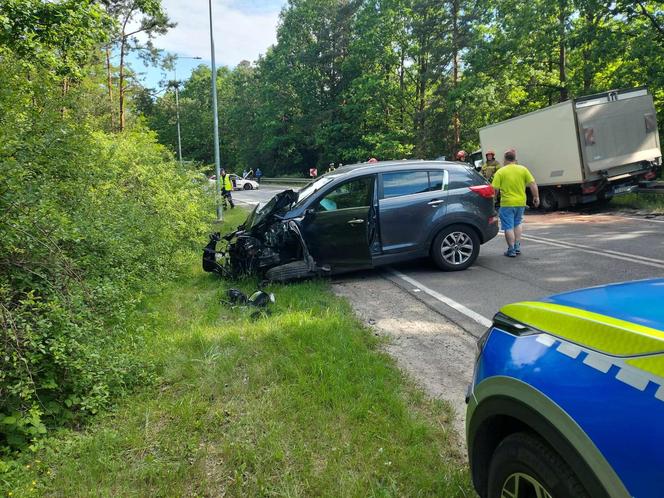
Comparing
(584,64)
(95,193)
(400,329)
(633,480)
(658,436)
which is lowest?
(400,329)

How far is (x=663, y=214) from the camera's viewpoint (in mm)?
12078

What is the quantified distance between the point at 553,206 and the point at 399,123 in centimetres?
2501

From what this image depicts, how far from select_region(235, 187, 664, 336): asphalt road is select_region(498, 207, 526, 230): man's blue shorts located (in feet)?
1.93

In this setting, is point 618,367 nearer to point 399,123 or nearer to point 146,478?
point 146,478

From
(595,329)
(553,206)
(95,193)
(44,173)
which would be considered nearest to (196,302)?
(95,193)

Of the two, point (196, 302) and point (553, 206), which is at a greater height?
point (553, 206)

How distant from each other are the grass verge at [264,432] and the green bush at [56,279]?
26cm

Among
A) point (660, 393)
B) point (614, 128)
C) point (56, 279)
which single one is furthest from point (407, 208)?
point (614, 128)

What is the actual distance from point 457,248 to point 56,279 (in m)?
5.59

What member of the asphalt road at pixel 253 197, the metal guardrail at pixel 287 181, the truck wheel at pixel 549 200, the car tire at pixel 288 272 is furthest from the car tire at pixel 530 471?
the metal guardrail at pixel 287 181

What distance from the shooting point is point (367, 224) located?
6.86m

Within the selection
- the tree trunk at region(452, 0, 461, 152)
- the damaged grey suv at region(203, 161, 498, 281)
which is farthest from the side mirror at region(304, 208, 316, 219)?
the tree trunk at region(452, 0, 461, 152)

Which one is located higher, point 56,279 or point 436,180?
point 436,180

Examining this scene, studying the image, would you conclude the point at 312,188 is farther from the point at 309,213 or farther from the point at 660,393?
the point at 660,393
